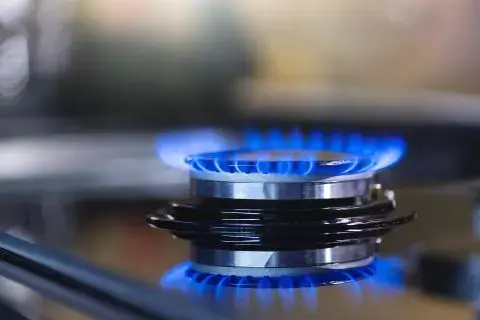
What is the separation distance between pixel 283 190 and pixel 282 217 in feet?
0.06

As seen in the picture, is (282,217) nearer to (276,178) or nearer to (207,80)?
(276,178)

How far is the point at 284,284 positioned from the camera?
443 mm

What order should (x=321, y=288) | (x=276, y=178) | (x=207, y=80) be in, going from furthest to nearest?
(x=207, y=80), (x=276, y=178), (x=321, y=288)

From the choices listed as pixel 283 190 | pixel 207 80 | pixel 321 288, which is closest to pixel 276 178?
pixel 283 190

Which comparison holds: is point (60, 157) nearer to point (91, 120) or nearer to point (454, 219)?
point (91, 120)

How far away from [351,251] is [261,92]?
2.94 feet

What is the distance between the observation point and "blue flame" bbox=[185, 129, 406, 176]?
1.76ft

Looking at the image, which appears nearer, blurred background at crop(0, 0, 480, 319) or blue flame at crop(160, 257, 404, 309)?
blue flame at crop(160, 257, 404, 309)

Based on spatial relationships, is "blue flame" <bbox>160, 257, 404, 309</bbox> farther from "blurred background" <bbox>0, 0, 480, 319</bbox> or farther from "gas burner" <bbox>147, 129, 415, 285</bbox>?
"blurred background" <bbox>0, 0, 480, 319</bbox>

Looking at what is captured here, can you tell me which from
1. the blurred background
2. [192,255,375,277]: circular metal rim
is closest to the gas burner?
[192,255,375,277]: circular metal rim

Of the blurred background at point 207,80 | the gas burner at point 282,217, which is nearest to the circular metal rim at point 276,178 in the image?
the gas burner at point 282,217

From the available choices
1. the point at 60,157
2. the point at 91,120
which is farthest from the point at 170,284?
the point at 91,120

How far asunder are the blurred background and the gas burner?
377mm

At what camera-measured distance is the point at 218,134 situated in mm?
1285
